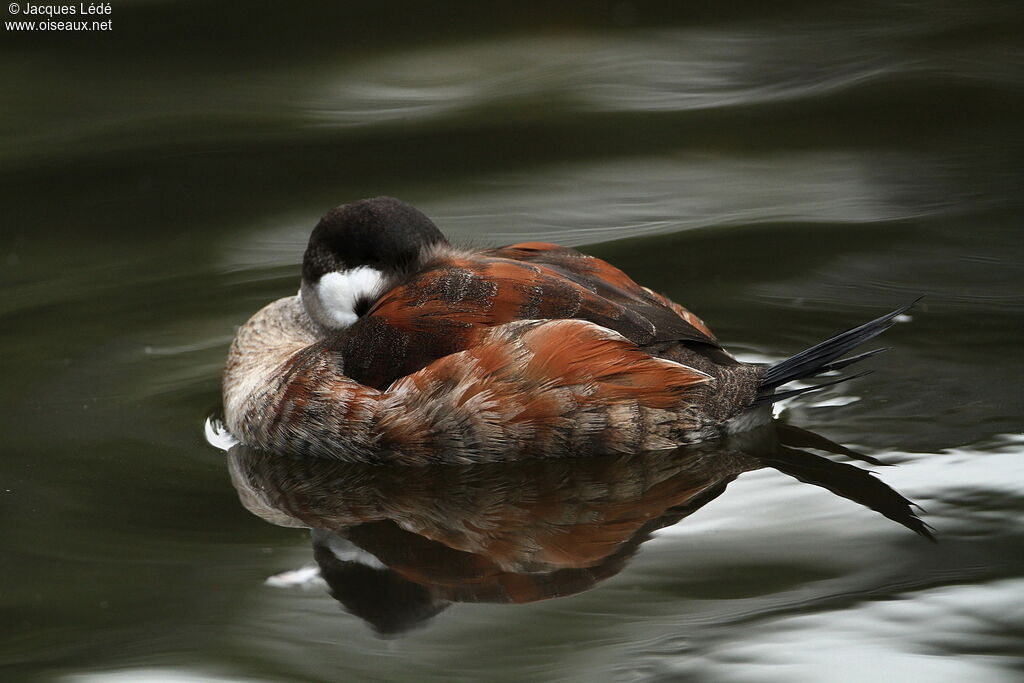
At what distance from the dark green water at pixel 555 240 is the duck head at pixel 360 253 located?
701mm

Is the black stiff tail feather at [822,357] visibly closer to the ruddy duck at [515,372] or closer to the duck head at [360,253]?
the ruddy duck at [515,372]

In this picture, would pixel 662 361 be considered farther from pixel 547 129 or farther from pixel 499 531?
pixel 547 129

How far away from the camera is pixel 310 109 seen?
878cm

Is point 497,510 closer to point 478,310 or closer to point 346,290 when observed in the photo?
point 478,310

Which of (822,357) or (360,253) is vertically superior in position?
(360,253)

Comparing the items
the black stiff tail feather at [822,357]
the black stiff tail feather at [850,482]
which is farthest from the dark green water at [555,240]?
the black stiff tail feather at [822,357]

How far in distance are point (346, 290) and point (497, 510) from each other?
4.53 feet

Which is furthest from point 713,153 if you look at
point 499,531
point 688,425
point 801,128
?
point 499,531

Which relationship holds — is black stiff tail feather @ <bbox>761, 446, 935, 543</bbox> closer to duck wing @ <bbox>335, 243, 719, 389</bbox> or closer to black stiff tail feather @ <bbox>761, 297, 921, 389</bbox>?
black stiff tail feather @ <bbox>761, 297, 921, 389</bbox>

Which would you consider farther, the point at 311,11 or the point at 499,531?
the point at 311,11

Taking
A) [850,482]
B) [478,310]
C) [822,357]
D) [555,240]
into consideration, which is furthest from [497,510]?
[555,240]

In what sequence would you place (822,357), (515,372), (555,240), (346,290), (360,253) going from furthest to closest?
(555,240), (346,290), (360,253), (822,357), (515,372)

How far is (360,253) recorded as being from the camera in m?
5.73

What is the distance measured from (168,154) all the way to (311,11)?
5.61 feet
